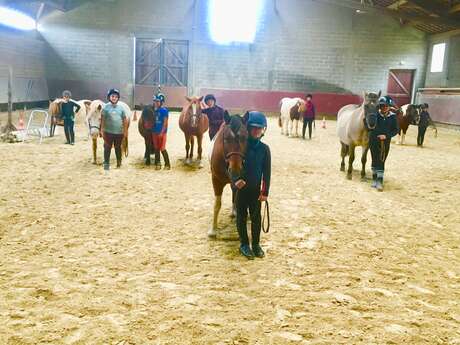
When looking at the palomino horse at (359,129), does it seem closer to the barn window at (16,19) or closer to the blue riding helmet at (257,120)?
the blue riding helmet at (257,120)

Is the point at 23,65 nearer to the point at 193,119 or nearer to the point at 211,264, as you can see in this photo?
the point at 193,119

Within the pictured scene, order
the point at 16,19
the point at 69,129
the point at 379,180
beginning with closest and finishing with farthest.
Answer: the point at 379,180
the point at 69,129
the point at 16,19

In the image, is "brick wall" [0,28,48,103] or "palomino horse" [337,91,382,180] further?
"brick wall" [0,28,48,103]

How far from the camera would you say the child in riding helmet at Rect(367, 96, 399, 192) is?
23.2 feet

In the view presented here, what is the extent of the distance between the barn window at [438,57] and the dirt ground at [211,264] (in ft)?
54.0

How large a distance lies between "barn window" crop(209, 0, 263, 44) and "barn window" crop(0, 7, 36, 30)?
384 inches

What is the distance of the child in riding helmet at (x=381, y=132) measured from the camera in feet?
23.2

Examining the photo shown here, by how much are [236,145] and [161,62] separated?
805 inches

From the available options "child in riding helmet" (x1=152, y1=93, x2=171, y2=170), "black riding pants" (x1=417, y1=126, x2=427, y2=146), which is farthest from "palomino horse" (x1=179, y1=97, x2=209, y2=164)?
"black riding pants" (x1=417, y1=126, x2=427, y2=146)

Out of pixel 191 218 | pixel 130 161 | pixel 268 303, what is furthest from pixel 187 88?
pixel 268 303

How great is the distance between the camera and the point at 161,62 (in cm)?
2298

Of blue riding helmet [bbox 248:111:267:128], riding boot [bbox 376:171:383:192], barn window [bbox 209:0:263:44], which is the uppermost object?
barn window [bbox 209:0:263:44]

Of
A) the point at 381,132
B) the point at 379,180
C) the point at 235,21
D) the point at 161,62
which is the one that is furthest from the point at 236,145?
the point at 161,62

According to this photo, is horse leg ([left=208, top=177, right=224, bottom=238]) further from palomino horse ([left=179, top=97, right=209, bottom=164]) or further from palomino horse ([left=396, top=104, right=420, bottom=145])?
palomino horse ([left=396, top=104, right=420, bottom=145])
